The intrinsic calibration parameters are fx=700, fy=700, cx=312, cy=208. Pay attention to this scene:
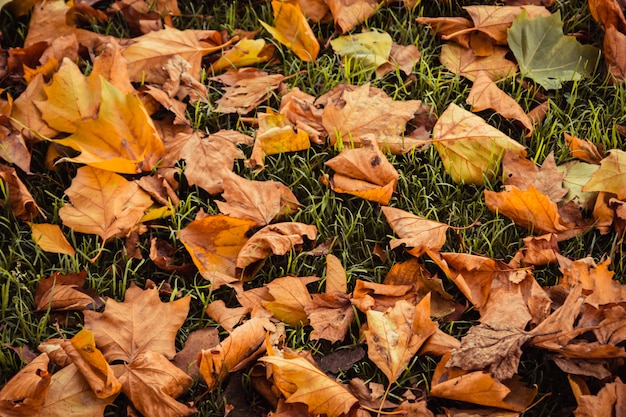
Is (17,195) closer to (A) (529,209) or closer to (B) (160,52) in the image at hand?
(B) (160,52)

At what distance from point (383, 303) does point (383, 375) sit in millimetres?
205

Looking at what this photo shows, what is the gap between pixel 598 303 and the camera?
1.88m

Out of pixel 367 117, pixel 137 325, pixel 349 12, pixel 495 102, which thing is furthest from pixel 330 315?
pixel 349 12

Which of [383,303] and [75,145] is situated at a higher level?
[75,145]

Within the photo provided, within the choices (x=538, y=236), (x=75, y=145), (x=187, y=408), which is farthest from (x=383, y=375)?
(x=75, y=145)

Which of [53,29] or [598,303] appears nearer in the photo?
[598,303]

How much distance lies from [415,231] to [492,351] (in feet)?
1.47

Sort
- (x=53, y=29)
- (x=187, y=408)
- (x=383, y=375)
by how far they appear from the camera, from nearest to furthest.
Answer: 1. (x=187, y=408)
2. (x=383, y=375)
3. (x=53, y=29)

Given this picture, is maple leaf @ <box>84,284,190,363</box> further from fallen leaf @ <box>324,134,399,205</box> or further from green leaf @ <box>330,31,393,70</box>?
Result: green leaf @ <box>330,31,393,70</box>

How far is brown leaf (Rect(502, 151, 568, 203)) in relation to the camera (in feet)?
7.15

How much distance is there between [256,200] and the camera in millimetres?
2154

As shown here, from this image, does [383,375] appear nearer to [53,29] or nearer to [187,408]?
[187,408]

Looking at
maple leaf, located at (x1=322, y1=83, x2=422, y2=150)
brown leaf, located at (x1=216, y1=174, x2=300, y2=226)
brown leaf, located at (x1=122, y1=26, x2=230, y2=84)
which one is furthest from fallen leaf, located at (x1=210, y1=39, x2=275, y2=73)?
brown leaf, located at (x1=216, y1=174, x2=300, y2=226)

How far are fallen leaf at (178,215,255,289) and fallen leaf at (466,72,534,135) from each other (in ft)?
2.95
